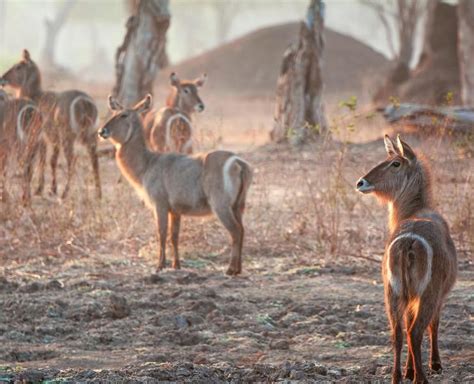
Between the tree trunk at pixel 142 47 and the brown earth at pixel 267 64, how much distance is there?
41.0ft

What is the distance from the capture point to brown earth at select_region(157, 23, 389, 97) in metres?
30.4

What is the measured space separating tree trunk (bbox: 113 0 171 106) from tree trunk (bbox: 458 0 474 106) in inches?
228

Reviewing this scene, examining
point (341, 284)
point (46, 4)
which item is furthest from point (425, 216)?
point (46, 4)

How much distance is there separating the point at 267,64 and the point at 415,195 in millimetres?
25779

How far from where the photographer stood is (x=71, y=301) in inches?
295

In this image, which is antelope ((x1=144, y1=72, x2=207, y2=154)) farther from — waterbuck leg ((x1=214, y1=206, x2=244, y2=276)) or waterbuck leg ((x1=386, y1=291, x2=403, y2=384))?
waterbuck leg ((x1=386, y1=291, x2=403, y2=384))

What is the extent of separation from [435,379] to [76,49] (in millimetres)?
107944

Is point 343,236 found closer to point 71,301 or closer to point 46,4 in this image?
point 71,301

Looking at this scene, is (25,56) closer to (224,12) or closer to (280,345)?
(280,345)

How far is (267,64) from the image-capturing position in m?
31.6

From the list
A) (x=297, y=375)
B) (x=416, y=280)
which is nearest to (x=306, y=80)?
(x=297, y=375)

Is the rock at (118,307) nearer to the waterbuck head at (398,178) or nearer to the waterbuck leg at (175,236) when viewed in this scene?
the waterbuck leg at (175,236)

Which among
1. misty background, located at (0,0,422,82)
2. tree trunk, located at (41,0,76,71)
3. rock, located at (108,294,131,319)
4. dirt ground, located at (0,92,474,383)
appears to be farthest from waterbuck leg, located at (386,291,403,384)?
misty background, located at (0,0,422,82)

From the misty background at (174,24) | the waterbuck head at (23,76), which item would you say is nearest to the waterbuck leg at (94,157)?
the waterbuck head at (23,76)
